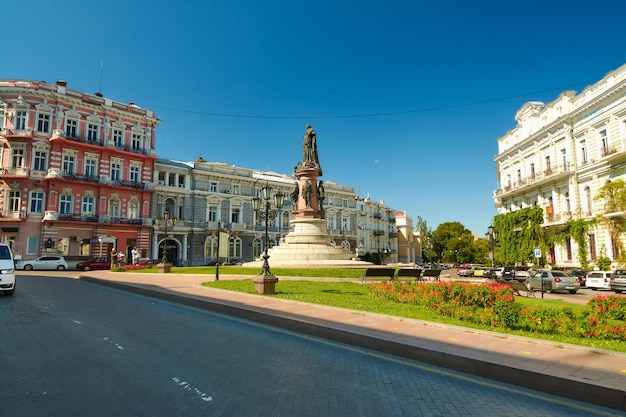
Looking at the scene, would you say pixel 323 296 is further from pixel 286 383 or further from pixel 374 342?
pixel 286 383

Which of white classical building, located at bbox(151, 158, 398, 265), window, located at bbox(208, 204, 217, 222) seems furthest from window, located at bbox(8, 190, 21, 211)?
window, located at bbox(208, 204, 217, 222)

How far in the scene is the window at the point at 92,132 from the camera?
43906mm

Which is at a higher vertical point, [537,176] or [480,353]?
[537,176]

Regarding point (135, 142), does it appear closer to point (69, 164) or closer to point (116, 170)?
point (116, 170)

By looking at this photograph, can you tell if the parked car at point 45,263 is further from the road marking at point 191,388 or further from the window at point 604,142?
the window at point 604,142

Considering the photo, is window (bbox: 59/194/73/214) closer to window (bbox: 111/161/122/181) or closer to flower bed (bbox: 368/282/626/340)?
window (bbox: 111/161/122/181)

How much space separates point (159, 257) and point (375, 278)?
36154 mm

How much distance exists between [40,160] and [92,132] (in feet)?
20.6

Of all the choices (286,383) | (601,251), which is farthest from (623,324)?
(601,251)

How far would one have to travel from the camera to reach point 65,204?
41219 mm

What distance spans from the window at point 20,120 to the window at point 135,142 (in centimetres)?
1082

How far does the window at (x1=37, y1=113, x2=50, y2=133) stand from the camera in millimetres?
40438

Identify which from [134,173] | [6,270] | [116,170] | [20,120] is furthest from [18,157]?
[6,270]

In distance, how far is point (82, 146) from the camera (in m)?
42.6
